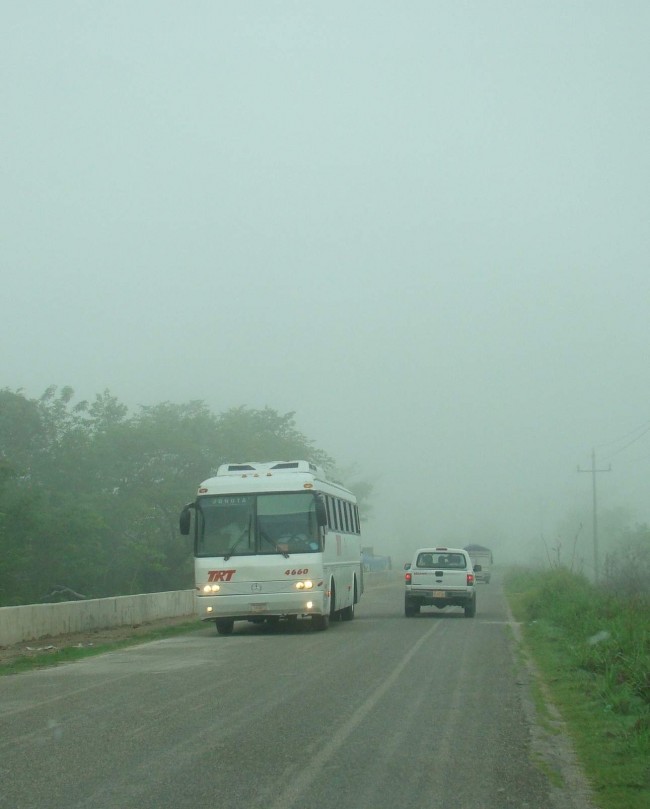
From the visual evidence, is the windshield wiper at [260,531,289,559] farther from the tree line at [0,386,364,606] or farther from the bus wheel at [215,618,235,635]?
the tree line at [0,386,364,606]

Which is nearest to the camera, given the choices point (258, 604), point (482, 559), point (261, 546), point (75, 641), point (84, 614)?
point (75, 641)

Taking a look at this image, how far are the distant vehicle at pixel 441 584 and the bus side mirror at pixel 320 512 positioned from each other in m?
7.44

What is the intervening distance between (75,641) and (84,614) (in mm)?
2277

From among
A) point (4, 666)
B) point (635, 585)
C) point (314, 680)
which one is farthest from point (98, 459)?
point (314, 680)

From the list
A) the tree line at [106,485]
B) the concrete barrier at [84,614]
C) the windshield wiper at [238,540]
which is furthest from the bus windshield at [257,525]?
the tree line at [106,485]

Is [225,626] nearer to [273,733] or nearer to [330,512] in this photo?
[330,512]

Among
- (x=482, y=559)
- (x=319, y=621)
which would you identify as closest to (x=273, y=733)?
(x=319, y=621)

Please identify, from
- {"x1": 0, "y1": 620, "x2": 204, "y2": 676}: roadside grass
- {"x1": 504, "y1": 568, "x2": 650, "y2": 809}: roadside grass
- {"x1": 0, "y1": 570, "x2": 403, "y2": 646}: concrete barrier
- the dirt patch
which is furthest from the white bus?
{"x1": 504, "y1": 568, "x2": 650, "y2": 809}: roadside grass

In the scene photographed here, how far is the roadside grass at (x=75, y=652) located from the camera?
1627 cm

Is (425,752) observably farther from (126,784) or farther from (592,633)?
(592,633)

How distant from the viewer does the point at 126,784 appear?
291 inches

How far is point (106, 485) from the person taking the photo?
56.5m

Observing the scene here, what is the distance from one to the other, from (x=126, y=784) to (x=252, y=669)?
748 centimetres

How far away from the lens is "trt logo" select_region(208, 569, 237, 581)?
21.6 m
